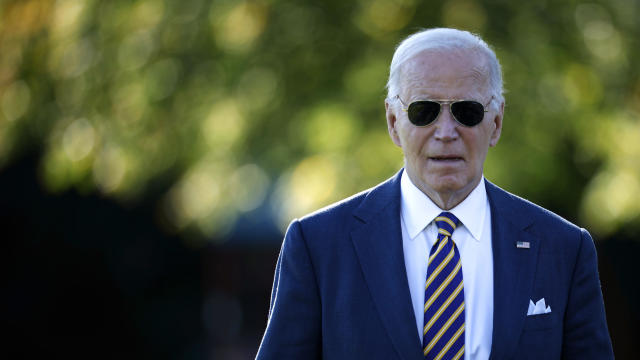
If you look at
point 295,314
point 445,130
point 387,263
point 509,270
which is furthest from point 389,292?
point 445,130

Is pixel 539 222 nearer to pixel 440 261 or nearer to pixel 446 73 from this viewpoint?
pixel 440 261

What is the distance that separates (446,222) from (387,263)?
0.86 feet

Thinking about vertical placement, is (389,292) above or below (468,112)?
below

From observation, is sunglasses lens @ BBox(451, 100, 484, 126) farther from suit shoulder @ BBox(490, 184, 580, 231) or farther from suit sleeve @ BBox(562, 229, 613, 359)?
suit sleeve @ BBox(562, 229, 613, 359)

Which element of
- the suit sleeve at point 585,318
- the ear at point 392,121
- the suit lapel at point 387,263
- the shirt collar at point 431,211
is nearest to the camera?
the suit lapel at point 387,263

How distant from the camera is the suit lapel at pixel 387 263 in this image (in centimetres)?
296

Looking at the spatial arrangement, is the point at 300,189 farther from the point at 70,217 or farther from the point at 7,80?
the point at 70,217

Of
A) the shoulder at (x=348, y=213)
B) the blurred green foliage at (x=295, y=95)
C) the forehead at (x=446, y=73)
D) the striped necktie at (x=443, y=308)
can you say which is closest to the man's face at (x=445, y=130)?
the forehead at (x=446, y=73)

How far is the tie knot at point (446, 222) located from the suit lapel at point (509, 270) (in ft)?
0.49

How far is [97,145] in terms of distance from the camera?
711cm

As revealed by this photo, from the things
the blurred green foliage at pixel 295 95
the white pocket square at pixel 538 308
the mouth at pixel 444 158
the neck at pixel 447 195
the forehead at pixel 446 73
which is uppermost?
the blurred green foliage at pixel 295 95

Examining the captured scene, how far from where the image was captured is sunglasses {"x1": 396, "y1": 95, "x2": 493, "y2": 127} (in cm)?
312

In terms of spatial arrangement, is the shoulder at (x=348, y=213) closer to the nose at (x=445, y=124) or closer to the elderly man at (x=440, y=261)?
the elderly man at (x=440, y=261)

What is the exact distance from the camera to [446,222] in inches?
124
